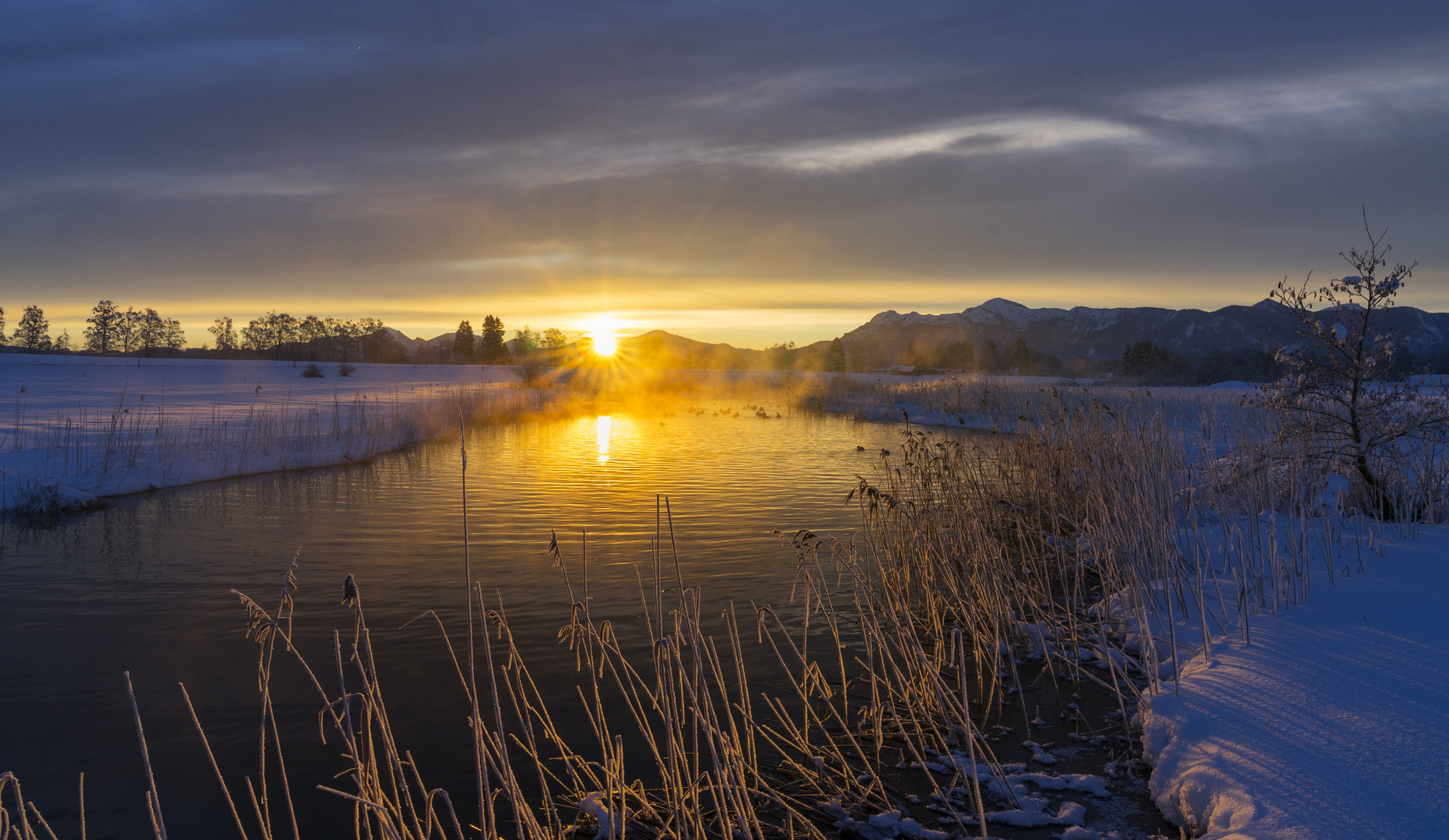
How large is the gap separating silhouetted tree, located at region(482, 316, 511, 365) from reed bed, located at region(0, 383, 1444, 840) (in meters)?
78.5

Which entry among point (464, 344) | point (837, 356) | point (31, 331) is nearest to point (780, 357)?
point (837, 356)

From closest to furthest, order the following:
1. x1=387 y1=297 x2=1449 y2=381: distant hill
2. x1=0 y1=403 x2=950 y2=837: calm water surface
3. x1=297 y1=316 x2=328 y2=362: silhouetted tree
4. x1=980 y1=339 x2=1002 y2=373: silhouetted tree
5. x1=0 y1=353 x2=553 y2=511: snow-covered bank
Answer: x1=0 y1=403 x2=950 y2=837: calm water surface
x1=0 y1=353 x2=553 y2=511: snow-covered bank
x1=387 y1=297 x2=1449 y2=381: distant hill
x1=297 y1=316 x2=328 y2=362: silhouetted tree
x1=980 y1=339 x2=1002 y2=373: silhouetted tree

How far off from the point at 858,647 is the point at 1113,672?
242 cm

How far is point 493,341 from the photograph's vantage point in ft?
292

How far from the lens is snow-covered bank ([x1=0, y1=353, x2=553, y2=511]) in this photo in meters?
13.1

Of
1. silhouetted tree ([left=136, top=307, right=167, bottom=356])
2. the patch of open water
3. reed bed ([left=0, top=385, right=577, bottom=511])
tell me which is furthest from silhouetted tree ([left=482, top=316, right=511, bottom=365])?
the patch of open water

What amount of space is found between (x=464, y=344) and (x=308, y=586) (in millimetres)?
83056

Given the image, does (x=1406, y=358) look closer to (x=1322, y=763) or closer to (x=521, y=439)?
(x=521, y=439)

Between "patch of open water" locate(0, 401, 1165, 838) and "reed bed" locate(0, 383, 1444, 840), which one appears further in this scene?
"patch of open water" locate(0, 401, 1165, 838)

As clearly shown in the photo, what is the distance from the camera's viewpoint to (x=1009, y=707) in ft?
17.1

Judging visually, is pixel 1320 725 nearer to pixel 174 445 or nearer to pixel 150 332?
pixel 174 445

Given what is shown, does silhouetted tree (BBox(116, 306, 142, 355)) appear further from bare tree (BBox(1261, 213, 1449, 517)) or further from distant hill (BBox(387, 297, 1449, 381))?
bare tree (BBox(1261, 213, 1449, 517))

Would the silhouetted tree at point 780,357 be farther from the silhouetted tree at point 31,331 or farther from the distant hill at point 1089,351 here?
the silhouetted tree at point 31,331

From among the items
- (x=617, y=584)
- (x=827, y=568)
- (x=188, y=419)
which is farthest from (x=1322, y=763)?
(x=188, y=419)
